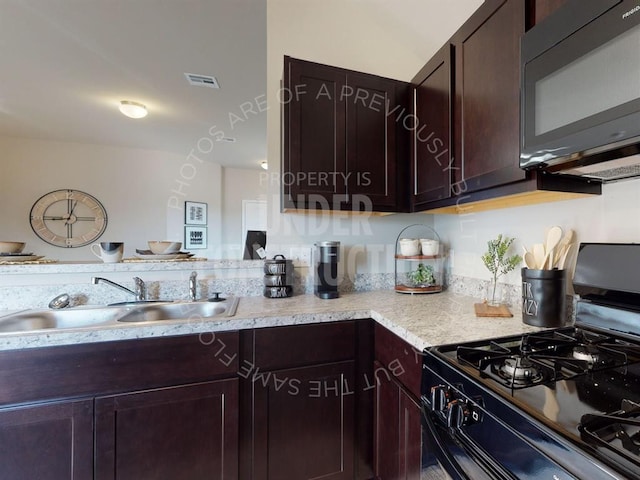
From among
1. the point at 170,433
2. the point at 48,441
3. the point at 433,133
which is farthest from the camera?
the point at 433,133

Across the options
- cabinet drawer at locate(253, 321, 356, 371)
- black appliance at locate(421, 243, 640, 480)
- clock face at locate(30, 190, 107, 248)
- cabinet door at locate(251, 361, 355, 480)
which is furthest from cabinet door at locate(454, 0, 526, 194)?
clock face at locate(30, 190, 107, 248)

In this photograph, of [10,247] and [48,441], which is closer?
[48,441]

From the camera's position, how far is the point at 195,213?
3982 millimetres

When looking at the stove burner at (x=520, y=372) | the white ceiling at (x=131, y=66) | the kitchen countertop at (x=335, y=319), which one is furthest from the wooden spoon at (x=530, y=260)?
the white ceiling at (x=131, y=66)

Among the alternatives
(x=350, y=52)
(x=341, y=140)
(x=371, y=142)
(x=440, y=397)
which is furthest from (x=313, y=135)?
(x=440, y=397)

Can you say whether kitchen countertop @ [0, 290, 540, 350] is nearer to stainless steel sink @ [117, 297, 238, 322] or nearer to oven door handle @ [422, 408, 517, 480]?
stainless steel sink @ [117, 297, 238, 322]

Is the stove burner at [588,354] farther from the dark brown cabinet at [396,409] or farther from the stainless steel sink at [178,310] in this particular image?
the stainless steel sink at [178,310]

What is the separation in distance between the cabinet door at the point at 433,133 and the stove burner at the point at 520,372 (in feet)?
2.71

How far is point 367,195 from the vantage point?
1.62 m

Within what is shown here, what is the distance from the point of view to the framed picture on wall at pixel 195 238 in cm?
392

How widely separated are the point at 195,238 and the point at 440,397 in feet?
12.6

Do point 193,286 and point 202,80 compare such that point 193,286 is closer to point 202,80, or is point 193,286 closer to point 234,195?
point 202,80

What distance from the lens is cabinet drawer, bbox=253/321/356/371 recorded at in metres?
1.23

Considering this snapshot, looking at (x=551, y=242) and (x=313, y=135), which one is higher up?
(x=313, y=135)
